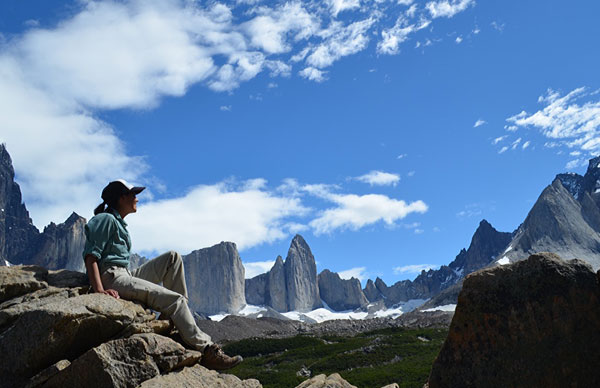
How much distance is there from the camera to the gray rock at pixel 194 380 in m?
7.67

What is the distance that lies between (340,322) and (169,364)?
470 ft

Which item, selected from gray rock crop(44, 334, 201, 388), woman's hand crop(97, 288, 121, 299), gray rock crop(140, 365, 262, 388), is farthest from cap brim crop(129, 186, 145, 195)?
gray rock crop(140, 365, 262, 388)

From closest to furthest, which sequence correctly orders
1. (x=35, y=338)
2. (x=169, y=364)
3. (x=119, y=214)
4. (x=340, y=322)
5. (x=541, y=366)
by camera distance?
(x=541, y=366) < (x=35, y=338) < (x=169, y=364) < (x=119, y=214) < (x=340, y=322)

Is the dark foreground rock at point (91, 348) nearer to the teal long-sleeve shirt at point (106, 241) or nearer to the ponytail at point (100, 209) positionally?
the teal long-sleeve shirt at point (106, 241)

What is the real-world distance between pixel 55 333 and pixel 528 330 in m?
6.86

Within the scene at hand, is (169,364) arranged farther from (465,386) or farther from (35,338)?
(465,386)

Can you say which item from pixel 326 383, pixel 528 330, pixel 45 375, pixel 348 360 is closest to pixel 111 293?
pixel 45 375

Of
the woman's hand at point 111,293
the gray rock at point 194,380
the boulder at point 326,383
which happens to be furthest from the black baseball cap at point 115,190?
the boulder at point 326,383

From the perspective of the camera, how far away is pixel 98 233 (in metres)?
8.83

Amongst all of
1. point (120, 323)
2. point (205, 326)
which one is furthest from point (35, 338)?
point (205, 326)

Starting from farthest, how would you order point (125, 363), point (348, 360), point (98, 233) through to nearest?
point (348, 360) < point (98, 233) < point (125, 363)


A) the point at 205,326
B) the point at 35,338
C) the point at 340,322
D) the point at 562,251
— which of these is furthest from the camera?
the point at 562,251

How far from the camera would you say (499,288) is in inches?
302

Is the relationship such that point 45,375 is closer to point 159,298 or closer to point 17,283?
point 159,298
